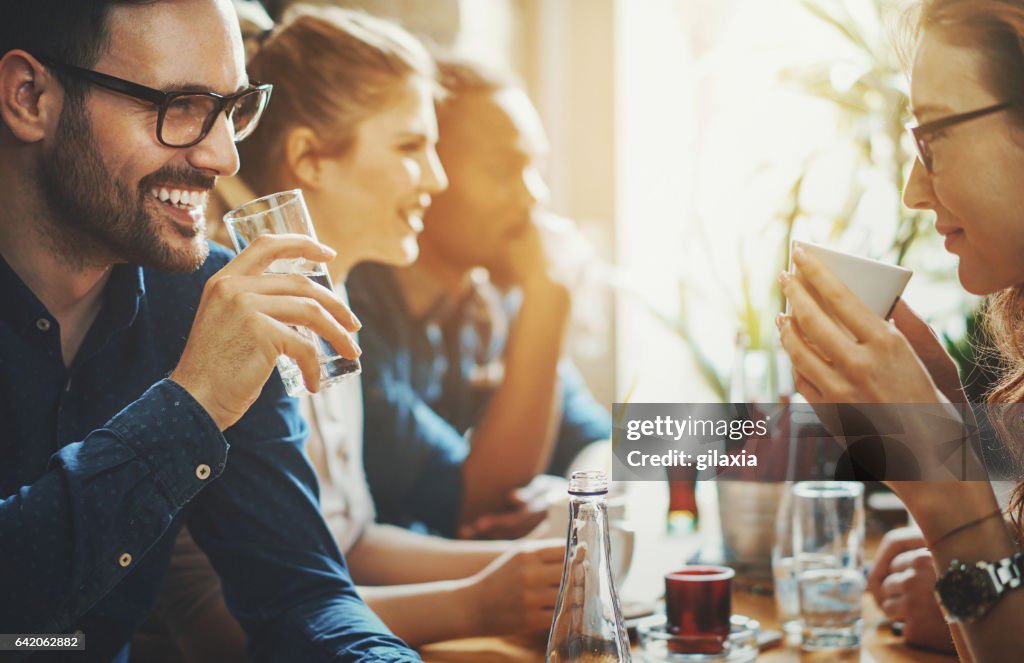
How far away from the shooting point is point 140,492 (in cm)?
82

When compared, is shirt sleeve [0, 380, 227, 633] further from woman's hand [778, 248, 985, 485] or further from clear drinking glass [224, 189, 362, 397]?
woman's hand [778, 248, 985, 485]

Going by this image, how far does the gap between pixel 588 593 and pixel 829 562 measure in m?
0.40

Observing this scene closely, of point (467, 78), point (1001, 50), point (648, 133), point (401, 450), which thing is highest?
point (648, 133)

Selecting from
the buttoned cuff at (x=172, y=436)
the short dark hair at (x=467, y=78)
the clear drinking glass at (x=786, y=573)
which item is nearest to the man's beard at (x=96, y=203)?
the buttoned cuff at (x=172, y=436)

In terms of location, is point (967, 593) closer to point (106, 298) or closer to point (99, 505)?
point (99, 505)

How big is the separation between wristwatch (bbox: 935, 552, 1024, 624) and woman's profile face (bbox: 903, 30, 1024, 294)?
33 cm

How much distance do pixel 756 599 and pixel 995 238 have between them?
54 centimetres

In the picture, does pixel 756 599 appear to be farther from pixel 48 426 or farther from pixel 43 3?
pixel 43 3

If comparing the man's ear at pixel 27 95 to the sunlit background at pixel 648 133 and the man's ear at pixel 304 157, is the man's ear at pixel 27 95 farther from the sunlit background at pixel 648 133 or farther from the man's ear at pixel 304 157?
the sunlit background at pixel 648 133

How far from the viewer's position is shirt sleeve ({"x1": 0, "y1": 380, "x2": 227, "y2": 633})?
2.63 ft

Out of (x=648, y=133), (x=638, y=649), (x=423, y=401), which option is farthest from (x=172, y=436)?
(x=648, y=133)

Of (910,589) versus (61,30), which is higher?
(61,30)

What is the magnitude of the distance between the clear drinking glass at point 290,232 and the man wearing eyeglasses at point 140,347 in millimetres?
55

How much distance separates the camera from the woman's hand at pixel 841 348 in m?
0.86
